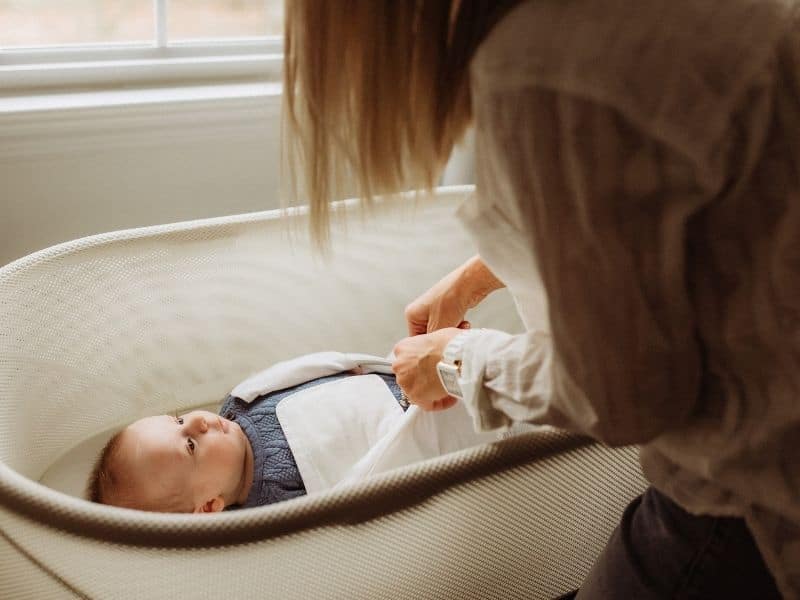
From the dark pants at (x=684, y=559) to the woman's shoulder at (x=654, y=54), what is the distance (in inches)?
12.8

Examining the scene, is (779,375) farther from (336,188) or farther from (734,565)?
(336,188)

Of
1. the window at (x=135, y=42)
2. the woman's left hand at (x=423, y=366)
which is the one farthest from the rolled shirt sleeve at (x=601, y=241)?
the window at (x=135, y=42)

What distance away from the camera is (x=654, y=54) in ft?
1.56

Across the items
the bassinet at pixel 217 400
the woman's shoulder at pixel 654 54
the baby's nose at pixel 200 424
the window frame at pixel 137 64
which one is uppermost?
the woman's shoulder at pixel 654 54

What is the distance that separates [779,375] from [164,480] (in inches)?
28.5

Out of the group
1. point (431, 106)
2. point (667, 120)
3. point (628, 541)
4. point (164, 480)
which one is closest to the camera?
point (667, 120)

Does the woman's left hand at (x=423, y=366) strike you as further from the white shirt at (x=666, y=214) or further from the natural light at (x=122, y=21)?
the natural light at (x=122, y=21)

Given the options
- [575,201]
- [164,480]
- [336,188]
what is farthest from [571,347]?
[164,480]

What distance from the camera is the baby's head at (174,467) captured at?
3.32 ft

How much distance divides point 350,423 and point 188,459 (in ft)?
0.67

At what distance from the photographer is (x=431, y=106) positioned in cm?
58

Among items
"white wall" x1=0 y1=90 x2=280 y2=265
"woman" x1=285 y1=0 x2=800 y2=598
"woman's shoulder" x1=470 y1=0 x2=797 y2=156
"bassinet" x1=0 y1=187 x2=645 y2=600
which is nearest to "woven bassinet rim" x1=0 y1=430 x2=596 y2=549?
"bassinet" x1=0 y1=187 x2=645 y2=600

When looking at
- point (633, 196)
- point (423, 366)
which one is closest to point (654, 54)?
point (633, 196)

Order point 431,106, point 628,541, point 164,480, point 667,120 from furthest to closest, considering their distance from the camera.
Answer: point 164,480 < point 628,541 < point 431,106 < point 667,120
